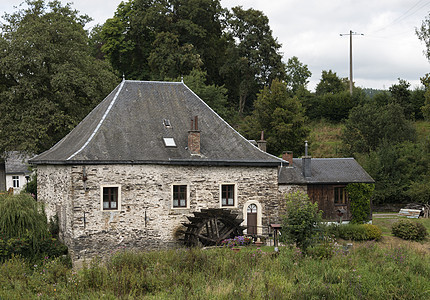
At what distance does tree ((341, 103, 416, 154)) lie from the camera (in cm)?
3350

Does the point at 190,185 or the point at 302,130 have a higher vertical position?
the point at 302,130

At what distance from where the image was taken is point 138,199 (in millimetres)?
18203

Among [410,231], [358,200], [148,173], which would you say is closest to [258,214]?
[148,173]

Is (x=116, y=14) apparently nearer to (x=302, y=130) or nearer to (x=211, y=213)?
(x=302, y=130)

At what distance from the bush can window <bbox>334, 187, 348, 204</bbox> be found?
8.80 feet

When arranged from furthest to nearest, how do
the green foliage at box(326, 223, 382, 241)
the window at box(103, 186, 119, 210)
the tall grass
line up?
the green foliage at box(326, 223, 382, 241) → the window at box(103, 186, 119, 210) → the tall grass

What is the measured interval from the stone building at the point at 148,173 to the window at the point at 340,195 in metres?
4.28

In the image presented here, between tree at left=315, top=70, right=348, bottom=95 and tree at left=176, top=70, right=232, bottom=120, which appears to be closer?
tree at left=176, top=70, right=232, bottom=120

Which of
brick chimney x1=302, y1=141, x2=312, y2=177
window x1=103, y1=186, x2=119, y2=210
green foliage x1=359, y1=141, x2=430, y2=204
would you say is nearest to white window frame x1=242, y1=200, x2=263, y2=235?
brick chimney x1=302, y1=141, x2=312, y2=177

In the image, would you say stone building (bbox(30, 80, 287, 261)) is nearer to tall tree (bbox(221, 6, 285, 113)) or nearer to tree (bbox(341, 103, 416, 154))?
tree (bbox(341, 103, 416, 154))

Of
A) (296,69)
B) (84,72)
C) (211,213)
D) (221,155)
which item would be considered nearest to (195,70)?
(84,72)

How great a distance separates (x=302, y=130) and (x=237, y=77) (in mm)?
12490

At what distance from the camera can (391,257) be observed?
13.6 metres

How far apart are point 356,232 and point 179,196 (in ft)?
25.7
